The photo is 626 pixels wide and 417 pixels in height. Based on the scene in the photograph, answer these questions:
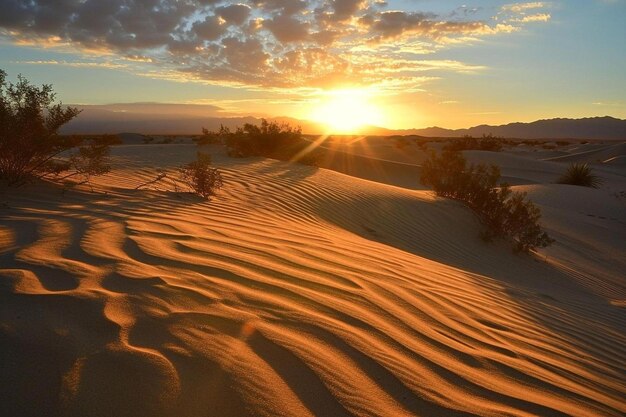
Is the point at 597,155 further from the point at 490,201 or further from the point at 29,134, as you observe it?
the point at 29,134

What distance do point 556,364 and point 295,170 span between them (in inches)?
376

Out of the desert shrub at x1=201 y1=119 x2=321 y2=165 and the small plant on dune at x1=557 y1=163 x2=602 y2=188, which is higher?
the desert shrub at x1=201 y1=119 x2=321 y2=165

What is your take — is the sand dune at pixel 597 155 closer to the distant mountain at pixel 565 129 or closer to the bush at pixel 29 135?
the bush at pixel 29 135

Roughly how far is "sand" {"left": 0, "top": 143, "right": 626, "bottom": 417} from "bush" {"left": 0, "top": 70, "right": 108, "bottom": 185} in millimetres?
435

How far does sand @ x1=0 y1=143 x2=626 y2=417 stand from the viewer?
1.94 m

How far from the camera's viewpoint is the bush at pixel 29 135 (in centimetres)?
600

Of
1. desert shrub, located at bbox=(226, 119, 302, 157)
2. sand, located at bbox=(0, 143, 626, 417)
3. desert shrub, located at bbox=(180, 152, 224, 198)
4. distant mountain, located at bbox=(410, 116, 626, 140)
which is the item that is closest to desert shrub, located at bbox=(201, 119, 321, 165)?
desert shrub, located at bbox=(226, 119, 302, 157)

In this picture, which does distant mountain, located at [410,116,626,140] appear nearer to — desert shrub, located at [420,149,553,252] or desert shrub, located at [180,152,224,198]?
desert shrub, located at [420,149,553,252]

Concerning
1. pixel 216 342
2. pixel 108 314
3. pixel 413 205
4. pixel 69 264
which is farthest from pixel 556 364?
pixel 413 205

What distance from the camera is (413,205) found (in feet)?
31.9

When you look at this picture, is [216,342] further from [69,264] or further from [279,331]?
[69,264]

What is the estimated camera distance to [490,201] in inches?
364

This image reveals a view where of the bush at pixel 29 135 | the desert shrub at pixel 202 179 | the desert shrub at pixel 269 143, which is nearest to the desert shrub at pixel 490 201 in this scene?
the desert shrub at pixel 269 143

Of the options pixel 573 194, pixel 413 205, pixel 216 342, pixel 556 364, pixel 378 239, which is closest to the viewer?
pixel 216 342
